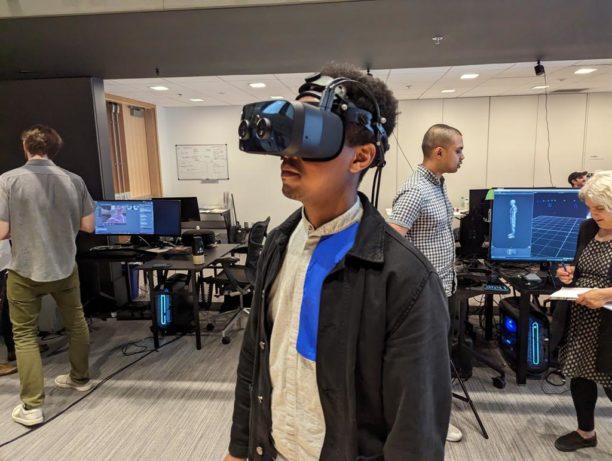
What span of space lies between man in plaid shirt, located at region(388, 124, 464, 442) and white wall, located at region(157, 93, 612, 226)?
4.01 m

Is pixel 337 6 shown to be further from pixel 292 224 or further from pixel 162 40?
pixel 292 224

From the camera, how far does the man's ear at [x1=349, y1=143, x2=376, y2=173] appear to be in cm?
75

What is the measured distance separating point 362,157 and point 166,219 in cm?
310

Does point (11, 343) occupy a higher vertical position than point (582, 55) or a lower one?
lower

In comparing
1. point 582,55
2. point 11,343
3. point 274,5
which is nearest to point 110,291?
point 11,343

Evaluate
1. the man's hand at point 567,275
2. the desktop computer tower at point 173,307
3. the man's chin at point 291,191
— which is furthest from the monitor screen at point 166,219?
the man's chin at point 291,191

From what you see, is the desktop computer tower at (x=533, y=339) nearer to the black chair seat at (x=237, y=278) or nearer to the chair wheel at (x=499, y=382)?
the chair wheel at (x=499, y=382)

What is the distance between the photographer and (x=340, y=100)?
726mm

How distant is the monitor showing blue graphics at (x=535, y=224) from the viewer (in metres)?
2.48

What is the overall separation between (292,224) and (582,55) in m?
3.59

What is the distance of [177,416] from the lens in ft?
7.72

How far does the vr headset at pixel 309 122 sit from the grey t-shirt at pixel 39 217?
2.09 meters

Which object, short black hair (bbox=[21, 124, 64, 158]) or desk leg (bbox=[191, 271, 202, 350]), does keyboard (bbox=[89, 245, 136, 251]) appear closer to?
desk leg (bbox=[191, 271, 202, 350])

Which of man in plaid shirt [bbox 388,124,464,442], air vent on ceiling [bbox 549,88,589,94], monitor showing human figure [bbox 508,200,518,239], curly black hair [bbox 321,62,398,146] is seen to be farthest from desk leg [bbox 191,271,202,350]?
air vent on ceiling [bbox 549,88,589,94]
